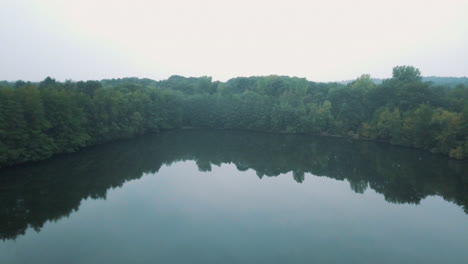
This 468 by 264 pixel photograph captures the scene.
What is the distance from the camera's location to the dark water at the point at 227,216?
12.2 m

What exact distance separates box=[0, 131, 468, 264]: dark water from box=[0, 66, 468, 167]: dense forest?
7.97 ft

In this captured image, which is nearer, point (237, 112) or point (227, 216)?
point (227, 216)

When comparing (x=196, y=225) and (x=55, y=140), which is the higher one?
(x=55, y=140)

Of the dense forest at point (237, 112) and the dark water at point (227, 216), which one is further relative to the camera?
the dense forest at point (237, 112)

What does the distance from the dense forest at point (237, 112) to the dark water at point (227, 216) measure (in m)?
2.43

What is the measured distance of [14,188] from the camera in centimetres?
1906

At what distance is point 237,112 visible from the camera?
50000 millimetres

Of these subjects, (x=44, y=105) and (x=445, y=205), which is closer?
(x=445, y=205)

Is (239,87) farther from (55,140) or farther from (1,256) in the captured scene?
(1,256)

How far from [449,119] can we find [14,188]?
37.7 metres

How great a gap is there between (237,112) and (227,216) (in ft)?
114

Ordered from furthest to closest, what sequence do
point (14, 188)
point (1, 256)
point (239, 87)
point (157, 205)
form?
point (239, 87) → point (14, 188) → point (157, 205) → point (1, 256)

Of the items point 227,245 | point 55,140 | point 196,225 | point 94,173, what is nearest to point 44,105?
point 55,140

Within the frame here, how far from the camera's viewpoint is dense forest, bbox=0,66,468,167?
2491 cm
